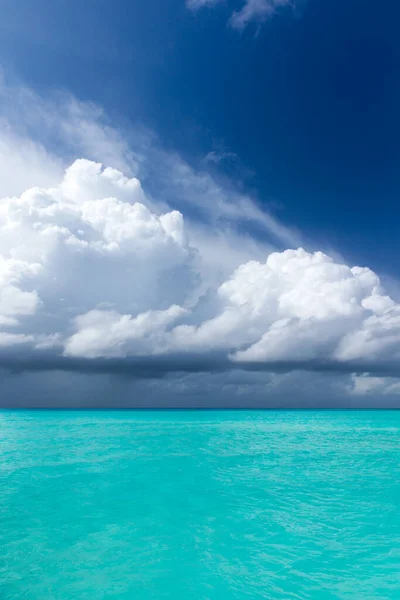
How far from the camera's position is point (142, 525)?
54.4 ft

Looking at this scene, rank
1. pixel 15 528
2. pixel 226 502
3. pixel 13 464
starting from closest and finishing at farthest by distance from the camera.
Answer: pixel 15 528
pixel 226 502
pixel 13 464

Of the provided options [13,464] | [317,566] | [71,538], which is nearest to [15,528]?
[71,538]

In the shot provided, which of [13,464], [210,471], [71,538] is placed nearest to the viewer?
[71,538]

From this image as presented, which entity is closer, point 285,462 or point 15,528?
point 15,528

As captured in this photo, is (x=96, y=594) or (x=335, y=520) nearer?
(x=96, y=594)

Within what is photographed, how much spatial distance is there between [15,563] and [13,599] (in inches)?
104

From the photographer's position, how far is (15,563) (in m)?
12.8

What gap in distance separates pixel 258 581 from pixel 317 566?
228cm

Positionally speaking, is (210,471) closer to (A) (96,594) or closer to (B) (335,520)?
(B) (335,520)

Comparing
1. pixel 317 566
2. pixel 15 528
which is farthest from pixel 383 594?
pixel 15 528

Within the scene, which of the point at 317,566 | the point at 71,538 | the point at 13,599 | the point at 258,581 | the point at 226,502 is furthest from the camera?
the point at 226,502

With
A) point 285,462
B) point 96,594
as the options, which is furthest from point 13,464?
point 96,594

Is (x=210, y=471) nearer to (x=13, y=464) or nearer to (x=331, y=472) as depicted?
(x=331, y=472)

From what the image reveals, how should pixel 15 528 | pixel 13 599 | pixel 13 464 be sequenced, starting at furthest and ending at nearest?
pixel 13 464
pixel 15 528
pixel 13 599
